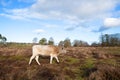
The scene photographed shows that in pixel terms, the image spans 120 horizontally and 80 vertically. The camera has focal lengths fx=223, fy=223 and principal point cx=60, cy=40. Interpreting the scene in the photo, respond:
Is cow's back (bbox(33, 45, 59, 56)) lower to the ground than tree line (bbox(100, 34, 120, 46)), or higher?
lower

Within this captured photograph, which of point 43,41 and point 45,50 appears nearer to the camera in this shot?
point 45,50

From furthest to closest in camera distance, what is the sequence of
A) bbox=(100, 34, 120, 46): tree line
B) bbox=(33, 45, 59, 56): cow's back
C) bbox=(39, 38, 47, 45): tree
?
bbox=(100, 34, 120, 46): tree line < bbox=(39, 38, 47, 45): tree < bbox=(33, 45, 59, 56): cow's back

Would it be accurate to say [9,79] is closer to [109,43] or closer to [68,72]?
[68,72]

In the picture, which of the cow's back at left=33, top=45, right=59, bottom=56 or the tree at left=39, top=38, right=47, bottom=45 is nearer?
the cow's back at left=33, top=45, right=59, bottom=56

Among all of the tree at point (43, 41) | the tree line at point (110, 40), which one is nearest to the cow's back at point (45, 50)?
the tree at point (43, 41)

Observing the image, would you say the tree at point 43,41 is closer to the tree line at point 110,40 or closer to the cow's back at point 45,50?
the tree line at point 110,40

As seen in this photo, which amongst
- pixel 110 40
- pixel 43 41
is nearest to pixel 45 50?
pixel 43 41

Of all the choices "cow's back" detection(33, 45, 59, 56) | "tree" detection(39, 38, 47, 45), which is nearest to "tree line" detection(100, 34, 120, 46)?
"tree" detection(39, 38, 47, 45)

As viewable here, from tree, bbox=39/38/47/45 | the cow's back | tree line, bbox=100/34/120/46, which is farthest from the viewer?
tree line, bbox=100/34/120/46

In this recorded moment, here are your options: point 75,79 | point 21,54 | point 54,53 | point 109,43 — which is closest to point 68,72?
point 75,79

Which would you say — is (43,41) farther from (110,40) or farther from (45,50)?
(45,50)

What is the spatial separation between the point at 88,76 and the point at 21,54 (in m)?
15.4

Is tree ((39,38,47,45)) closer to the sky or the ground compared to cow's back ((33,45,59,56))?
closer to the sky

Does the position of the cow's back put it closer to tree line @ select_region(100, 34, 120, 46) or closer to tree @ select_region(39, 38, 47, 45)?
tree @ select_region(39, 38, 47, 45)
